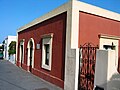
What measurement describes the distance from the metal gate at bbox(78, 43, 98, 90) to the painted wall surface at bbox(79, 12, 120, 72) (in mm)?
948

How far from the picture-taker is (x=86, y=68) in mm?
8539

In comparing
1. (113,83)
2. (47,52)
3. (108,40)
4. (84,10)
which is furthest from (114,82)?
(47,52)

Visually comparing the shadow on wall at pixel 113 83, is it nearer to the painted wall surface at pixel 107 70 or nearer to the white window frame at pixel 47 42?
the painted wall surface at pixel 107 70

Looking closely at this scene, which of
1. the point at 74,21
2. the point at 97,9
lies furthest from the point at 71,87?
the point at 97,9

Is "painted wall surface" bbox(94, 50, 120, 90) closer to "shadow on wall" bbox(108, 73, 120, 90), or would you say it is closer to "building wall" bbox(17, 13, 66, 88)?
"shadow on wall" bbox(108, 73, 120, 90)

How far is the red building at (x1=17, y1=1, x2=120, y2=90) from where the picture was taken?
8.77 metres

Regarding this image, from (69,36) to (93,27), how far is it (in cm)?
183

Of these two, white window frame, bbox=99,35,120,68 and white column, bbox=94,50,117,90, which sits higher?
white window frame, bbox=99,35,120,68

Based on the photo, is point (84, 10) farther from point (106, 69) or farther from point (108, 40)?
point (106, 69)

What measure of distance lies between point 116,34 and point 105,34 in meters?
1.36

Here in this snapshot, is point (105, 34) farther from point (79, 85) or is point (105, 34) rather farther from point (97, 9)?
point (79, 85)

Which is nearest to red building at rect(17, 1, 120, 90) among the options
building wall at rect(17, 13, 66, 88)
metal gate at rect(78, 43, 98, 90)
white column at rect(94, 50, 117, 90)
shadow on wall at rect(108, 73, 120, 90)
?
building wall at rect(17, 13, 66, 88)

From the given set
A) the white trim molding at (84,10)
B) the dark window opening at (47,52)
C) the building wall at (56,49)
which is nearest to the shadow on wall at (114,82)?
the building wall at (56,49)

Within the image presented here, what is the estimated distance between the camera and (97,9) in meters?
10.0
